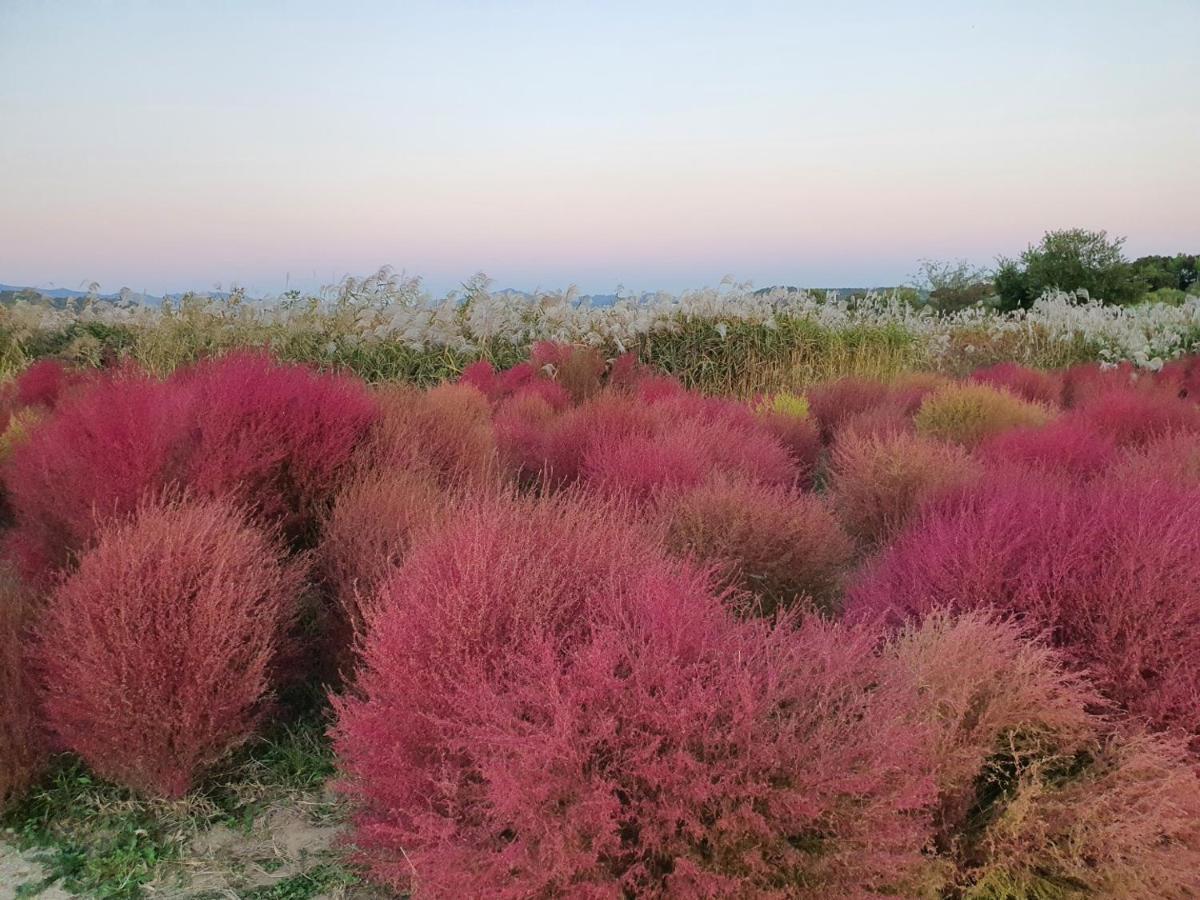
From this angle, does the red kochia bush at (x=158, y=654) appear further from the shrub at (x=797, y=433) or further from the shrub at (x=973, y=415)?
the shrub at (x=973, y=415)

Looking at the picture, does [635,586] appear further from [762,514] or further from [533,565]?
[762,514]

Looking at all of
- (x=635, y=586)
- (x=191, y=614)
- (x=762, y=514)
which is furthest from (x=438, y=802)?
(x=762, y=514)

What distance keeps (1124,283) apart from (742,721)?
29107 millimetres

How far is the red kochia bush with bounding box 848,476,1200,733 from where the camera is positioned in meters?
2.28

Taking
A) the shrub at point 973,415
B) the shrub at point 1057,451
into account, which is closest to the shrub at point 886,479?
the shrub at point 1057,451

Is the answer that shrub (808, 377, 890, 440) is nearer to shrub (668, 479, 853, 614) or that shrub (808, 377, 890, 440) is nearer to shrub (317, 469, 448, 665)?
shrub (668, 479, 853, 614)

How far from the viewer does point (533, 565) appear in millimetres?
2104

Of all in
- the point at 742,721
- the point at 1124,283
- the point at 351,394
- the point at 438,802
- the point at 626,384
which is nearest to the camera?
the point at 742,721

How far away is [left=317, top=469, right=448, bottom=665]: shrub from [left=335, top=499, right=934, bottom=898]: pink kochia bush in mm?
1039

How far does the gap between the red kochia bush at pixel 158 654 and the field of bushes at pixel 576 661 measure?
1 centimetres

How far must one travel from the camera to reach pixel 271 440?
347 centimetres

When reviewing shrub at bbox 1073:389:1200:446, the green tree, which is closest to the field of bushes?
shrub at bbox 1073:389:1200:446

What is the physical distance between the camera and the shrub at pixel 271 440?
11.1ft

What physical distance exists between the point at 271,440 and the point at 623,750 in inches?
92.4
